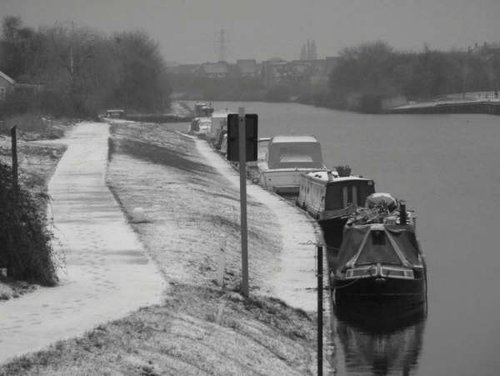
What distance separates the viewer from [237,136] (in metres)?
19.0

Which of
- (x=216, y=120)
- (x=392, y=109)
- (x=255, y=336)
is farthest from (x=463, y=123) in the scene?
(x=255, y=336)

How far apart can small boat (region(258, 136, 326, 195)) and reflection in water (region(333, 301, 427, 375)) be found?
24.2m

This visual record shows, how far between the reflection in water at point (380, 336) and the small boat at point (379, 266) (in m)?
0.31

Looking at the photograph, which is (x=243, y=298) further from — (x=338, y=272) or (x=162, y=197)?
(x=162, y=197)

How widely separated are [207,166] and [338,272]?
35.0 m

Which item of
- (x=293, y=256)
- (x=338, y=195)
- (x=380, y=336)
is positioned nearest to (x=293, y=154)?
(x=338, y=195)

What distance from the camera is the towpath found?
1518 cm

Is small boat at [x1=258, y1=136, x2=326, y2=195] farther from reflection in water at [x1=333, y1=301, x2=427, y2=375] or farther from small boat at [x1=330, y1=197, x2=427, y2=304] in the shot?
reflection in water at [x1=333, y1=301, x2=427, y2=375]

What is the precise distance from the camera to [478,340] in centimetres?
2289

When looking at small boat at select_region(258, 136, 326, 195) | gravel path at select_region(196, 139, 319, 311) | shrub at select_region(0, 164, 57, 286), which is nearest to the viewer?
shrub at select_region(0, 164, 57, 286)

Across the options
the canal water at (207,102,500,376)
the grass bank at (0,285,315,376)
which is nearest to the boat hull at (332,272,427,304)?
the canal water at (207,102,500,376)

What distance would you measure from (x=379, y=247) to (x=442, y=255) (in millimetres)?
7973

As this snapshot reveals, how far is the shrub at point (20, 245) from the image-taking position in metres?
18.3

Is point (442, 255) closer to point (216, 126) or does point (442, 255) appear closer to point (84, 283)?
point (84, 283)
